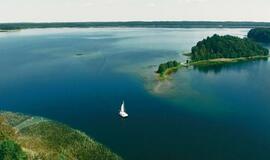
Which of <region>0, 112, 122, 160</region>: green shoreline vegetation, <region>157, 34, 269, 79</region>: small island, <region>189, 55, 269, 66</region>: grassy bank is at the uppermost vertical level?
<region>0, 112, 122, 160</region>: green shoreline vegetation

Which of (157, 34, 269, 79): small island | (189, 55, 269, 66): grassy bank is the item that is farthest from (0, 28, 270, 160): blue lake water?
(157, 34, 269, 79): small island

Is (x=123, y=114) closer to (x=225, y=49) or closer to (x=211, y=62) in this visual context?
(x=211, y=62)

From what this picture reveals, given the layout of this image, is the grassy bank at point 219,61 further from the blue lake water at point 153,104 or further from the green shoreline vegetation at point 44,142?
the green shoreline vegetation at point 44,142

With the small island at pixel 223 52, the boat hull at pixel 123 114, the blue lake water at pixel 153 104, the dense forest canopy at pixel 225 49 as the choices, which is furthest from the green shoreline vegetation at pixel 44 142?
the dense forest canopy at pixel 225 49

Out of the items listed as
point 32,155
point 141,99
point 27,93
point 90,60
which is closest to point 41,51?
point 90,60

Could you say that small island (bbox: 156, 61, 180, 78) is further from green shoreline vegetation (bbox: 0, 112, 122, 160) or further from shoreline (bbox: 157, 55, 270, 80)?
green shoreline vegetation (bbox: 0, 112, 122, 160)

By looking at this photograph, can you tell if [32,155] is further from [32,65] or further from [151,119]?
[32,65]

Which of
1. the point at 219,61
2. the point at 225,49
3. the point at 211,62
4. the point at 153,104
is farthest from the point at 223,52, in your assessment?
the point at 153,104
